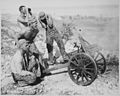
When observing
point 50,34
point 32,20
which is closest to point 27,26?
point 32,20

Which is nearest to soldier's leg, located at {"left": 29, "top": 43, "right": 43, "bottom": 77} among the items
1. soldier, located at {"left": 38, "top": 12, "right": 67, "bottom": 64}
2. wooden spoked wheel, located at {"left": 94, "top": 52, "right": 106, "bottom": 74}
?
soldier, located at {"left": 38, "top": 12, "right": 67, "bottom": 64}

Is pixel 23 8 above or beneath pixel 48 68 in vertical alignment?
above

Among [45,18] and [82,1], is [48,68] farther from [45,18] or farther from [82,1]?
[82,1]

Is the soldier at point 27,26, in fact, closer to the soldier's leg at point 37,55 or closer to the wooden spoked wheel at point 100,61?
the soldier's leg at point 37,55

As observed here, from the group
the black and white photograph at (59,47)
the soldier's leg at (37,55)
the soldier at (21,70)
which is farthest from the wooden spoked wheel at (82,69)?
the soldier at (21,70)

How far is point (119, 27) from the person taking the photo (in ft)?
8.13

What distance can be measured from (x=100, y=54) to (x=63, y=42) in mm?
423

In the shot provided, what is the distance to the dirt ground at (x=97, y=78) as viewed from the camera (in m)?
2.48

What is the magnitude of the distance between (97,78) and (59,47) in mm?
534

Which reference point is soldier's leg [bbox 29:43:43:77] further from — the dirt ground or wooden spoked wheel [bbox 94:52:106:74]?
wooden spoked wheel [bbox 94:52:106:74]

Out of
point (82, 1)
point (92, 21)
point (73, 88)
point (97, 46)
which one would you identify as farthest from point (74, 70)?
point (82, 1)

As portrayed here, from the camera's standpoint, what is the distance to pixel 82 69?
A: 2.47 m

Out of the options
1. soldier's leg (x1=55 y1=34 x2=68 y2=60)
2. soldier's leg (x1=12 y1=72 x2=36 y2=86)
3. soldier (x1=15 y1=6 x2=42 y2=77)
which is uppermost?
soldier (x1=15 y1=6 x2=42 y2=77)

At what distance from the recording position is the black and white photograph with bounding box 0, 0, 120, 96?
248 cm
